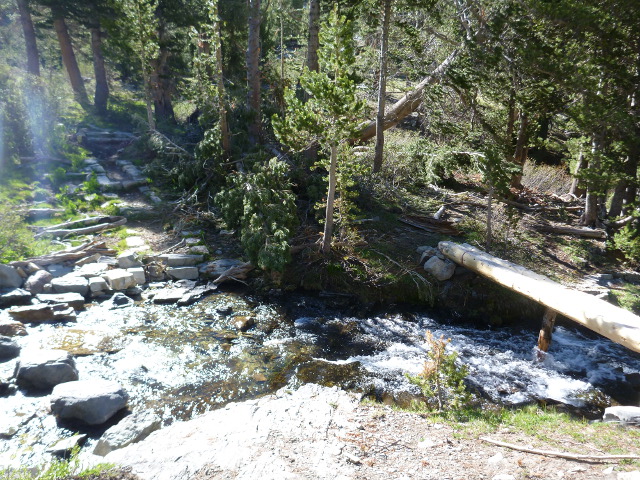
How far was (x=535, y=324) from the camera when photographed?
29.3 ft

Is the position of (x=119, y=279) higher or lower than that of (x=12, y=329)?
higher

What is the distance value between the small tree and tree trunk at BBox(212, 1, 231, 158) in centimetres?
406

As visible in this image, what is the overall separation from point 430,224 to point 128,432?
837 centimetres

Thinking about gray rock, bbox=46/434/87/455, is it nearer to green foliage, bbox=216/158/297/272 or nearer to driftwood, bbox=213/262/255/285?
green foliage, bbox=216/158/297/272

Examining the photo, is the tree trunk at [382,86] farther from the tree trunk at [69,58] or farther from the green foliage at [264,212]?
the tree trunk at [69,58]

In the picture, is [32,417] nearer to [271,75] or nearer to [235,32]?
[271,75]

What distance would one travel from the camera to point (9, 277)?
28.0 ft

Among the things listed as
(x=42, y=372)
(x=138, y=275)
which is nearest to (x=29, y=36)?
(x=138, y=275)

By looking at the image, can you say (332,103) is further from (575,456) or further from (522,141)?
(522,141)

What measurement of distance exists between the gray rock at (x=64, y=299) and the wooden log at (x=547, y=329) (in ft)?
29.1

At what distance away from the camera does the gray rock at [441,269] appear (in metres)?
9.39

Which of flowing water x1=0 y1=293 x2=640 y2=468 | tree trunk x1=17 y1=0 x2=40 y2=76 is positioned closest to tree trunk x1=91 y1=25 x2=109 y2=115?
tree trunk x1=17 y1=0 x2=40 y2=76

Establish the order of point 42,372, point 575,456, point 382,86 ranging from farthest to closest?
point 382,86, point 42,372, point 575,456

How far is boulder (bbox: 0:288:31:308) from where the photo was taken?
822 cm
